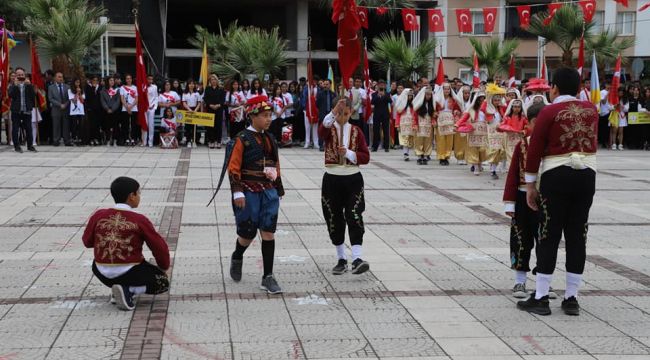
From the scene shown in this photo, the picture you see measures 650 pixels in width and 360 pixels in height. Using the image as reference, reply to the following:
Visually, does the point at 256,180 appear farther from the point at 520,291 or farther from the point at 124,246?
the point at 520,291

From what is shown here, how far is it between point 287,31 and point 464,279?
33309 mm

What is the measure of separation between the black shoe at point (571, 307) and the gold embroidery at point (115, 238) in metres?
3.31

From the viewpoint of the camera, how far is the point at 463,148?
17.5 metres

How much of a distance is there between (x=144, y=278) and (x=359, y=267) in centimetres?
201

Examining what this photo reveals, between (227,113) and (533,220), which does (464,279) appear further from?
(227,113)

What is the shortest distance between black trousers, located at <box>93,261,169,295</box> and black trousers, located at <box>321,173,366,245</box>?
178 cm

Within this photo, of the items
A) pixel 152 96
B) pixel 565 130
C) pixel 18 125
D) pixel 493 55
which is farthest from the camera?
pixel 493 55

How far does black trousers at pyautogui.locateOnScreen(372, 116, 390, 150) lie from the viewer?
69.6 feet

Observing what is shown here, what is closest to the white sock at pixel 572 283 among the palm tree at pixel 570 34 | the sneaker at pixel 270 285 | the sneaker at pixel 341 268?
the sneaker at pixel 341 268

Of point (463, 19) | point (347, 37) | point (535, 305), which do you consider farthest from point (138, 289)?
point (463, 19)

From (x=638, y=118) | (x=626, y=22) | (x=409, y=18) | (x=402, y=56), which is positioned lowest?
(x=638, y=118)

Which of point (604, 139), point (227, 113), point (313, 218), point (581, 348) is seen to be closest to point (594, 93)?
point (604, 139)

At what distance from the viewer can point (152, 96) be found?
832 inches

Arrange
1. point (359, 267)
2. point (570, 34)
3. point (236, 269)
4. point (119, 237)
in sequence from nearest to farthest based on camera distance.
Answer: point (119, 237), point (236, 269), point (359, 267), point (570, 34)
